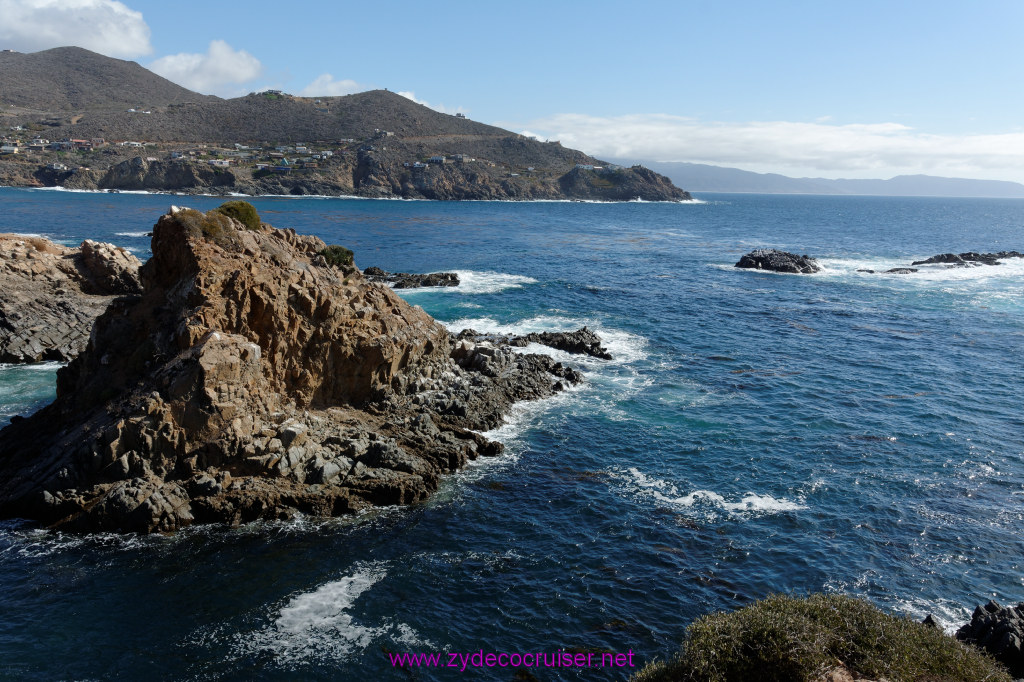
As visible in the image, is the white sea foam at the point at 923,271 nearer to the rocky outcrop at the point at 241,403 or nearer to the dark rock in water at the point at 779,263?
the dark rock in water at the point at 779,263

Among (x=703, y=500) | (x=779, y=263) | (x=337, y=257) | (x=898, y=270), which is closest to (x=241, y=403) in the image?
(x=337, y=257)

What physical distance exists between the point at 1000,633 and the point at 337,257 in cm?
3855

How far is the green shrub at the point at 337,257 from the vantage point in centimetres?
4216

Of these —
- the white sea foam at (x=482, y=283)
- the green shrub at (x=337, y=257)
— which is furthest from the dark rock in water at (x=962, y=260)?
the green shrub at (x=337, y=257)

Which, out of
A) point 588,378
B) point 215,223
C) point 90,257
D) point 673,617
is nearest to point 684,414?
point 588,378

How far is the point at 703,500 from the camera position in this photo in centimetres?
3181

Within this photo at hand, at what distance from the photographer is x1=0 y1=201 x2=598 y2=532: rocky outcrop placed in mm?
28797

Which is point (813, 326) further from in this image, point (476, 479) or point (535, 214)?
point (535, 214)

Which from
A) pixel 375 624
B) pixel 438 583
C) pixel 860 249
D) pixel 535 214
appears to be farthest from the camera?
pixel 535 214

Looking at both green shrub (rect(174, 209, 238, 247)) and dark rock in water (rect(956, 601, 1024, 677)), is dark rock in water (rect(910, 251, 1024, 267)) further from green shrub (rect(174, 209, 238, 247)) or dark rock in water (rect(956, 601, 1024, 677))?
green shrub (rect(174, 209, 238, 247))

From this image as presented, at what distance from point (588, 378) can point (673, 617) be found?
26.5 metres

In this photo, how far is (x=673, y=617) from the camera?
930 inches

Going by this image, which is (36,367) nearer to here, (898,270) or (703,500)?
(703,500)

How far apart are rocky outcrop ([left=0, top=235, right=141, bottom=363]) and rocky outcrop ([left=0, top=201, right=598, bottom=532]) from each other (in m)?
16.4
